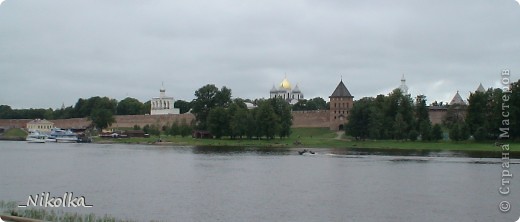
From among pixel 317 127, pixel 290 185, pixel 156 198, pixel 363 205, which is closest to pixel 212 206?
pixel 156 198

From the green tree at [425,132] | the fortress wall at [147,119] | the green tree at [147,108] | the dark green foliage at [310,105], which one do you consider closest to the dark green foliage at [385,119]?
the green tree at [425,132]

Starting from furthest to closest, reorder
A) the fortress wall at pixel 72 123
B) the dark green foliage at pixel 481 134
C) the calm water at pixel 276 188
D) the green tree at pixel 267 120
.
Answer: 1. the fortress wall at pixel 72 123
2. the green tree at pixel 267 120
3. the dark green foliage at pixel 481 134
4. the calm water at pixel 276 188

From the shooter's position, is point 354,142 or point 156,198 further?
point 354,142

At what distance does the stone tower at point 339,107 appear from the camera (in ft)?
287

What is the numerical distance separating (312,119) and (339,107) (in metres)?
4.49

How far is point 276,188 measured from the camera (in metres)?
26.5

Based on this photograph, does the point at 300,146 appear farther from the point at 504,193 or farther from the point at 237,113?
the point at 504,193

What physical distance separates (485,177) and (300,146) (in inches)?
1294

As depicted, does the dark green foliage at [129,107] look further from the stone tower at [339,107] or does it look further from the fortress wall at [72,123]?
the stone tower at [339,107]

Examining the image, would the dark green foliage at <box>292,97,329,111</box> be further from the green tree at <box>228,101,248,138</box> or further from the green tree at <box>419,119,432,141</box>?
the green tree at <box>419,119,432,141</box>

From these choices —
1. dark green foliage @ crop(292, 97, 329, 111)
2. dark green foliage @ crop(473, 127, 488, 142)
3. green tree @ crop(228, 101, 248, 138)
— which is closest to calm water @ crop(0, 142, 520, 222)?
dark green foliage @ crop(473, 127, 488, 142)

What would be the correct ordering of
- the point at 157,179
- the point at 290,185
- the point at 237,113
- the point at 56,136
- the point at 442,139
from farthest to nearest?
1. the point at 56,136
2. the point at 237,113
3. the point at 442,139
4. the point at 157,179
5. the point at 290,185

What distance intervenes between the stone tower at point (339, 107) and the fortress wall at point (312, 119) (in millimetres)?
1435

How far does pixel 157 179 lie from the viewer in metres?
29.7
